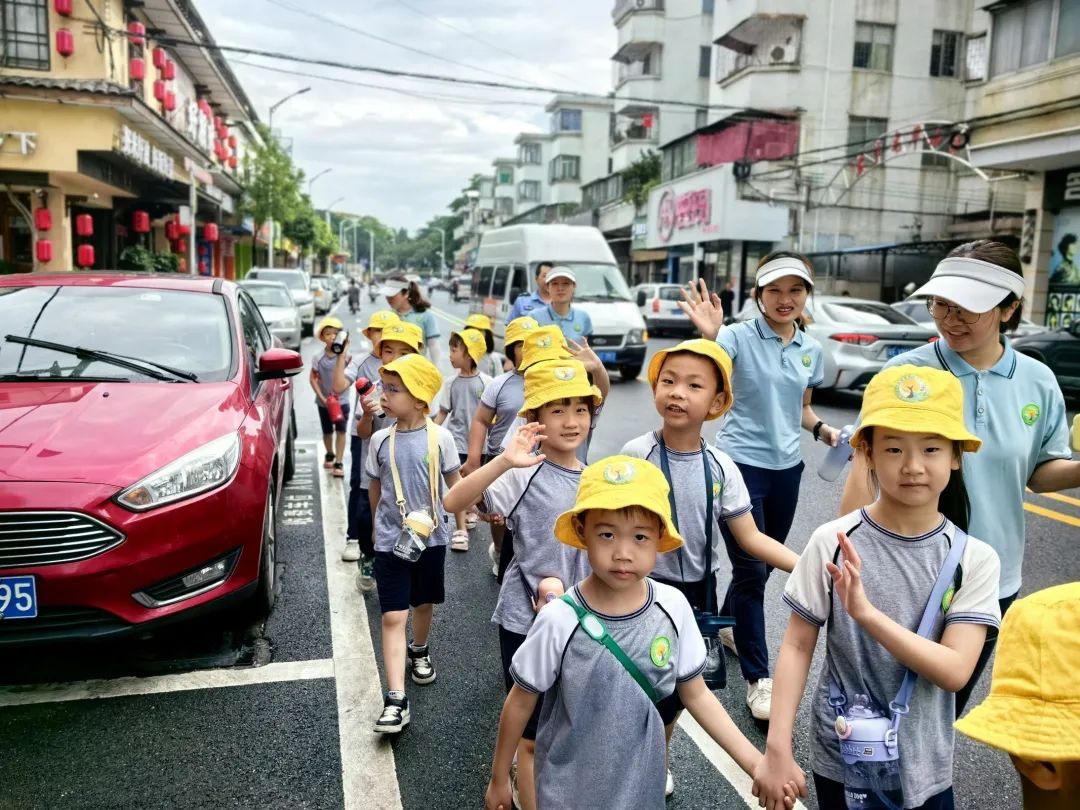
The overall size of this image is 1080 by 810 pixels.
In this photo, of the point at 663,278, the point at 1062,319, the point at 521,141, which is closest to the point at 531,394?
the point at 1062,319

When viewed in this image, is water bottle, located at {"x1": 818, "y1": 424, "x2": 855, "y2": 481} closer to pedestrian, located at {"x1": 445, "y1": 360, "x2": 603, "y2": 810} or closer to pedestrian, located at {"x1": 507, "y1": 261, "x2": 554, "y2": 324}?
pedestrian, located at {"x1": 445, "y1": 360, "x2": 603, "y2": 810}

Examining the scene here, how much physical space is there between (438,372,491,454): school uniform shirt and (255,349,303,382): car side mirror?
43.0 inches

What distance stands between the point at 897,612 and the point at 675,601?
0.52 meters

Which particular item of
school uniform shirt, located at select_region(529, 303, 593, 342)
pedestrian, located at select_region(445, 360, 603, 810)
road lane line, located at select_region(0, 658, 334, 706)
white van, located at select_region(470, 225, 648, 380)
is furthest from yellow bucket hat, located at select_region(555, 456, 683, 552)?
white van, located at select_region(470, 225, 648, 380)

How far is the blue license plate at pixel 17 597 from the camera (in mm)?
3262

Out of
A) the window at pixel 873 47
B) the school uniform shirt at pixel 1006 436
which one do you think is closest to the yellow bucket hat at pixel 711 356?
the school uniform shirt at pixel 1006 436

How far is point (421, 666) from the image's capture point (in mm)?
3799

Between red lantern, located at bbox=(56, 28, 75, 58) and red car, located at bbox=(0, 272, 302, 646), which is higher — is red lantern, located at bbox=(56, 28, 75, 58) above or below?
above

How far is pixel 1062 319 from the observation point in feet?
60.3

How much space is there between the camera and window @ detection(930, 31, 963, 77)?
100 feet

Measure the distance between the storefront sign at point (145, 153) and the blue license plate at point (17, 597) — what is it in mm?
15578

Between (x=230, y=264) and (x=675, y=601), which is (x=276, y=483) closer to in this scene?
(x=675, y=601)

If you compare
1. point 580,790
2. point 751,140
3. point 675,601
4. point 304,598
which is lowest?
point 304,598

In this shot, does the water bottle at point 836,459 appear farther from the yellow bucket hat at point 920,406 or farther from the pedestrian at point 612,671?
the pedestrian at point 612,671
